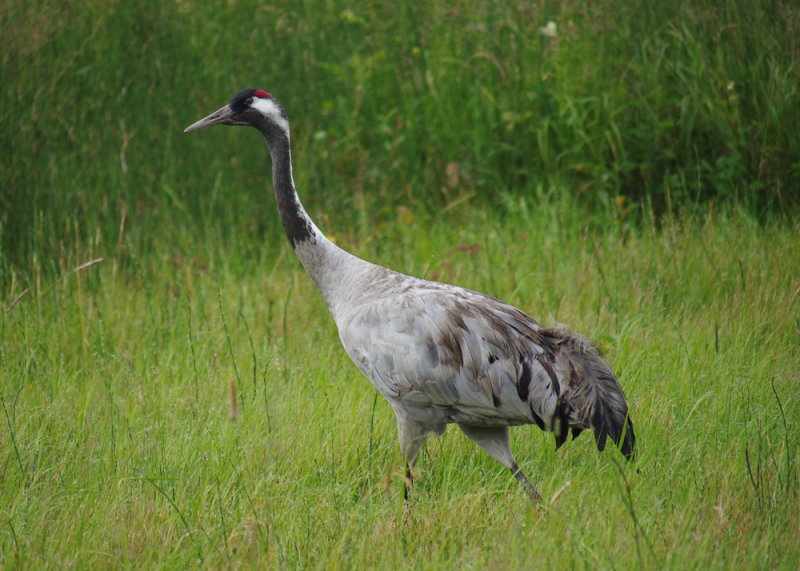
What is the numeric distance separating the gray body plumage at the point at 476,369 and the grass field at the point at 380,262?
202 mm

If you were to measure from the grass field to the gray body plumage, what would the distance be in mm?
202

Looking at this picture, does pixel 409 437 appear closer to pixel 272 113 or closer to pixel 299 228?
pixel 299 228

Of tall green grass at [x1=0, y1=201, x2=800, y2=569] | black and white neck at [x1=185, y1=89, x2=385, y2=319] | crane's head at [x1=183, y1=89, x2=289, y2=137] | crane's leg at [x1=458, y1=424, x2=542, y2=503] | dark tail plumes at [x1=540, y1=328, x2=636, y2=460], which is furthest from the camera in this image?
crane's head at [x1=183, y1=89, x2=289, y2=137]

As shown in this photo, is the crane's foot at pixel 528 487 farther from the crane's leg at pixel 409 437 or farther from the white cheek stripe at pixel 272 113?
the white cheek stripe at pixel 272 113

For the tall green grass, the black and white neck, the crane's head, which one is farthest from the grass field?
the crane's head

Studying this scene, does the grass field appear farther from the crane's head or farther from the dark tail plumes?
the crane's head

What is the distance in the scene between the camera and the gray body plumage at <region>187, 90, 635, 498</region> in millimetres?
3521

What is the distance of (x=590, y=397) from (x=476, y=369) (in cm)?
45

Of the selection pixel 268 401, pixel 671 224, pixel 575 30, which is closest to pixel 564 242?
pixel 671 224

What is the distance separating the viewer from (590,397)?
11.4 feet

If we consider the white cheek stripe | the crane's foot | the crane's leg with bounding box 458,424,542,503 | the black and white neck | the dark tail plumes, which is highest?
the white cheek stripe

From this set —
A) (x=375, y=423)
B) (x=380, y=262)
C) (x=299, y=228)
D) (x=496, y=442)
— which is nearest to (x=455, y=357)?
(x=496, y=442)

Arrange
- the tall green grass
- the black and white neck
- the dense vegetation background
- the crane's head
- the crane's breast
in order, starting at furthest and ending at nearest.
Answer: the dense vegetation background < the crane's head < the black and white neck < the crane's breast < the tall green grass

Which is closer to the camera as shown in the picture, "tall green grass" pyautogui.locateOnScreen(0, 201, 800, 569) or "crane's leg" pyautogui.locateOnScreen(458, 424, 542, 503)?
"tall green grass" pyautogui.locateOnScreen(0, 201, 800, 569)
